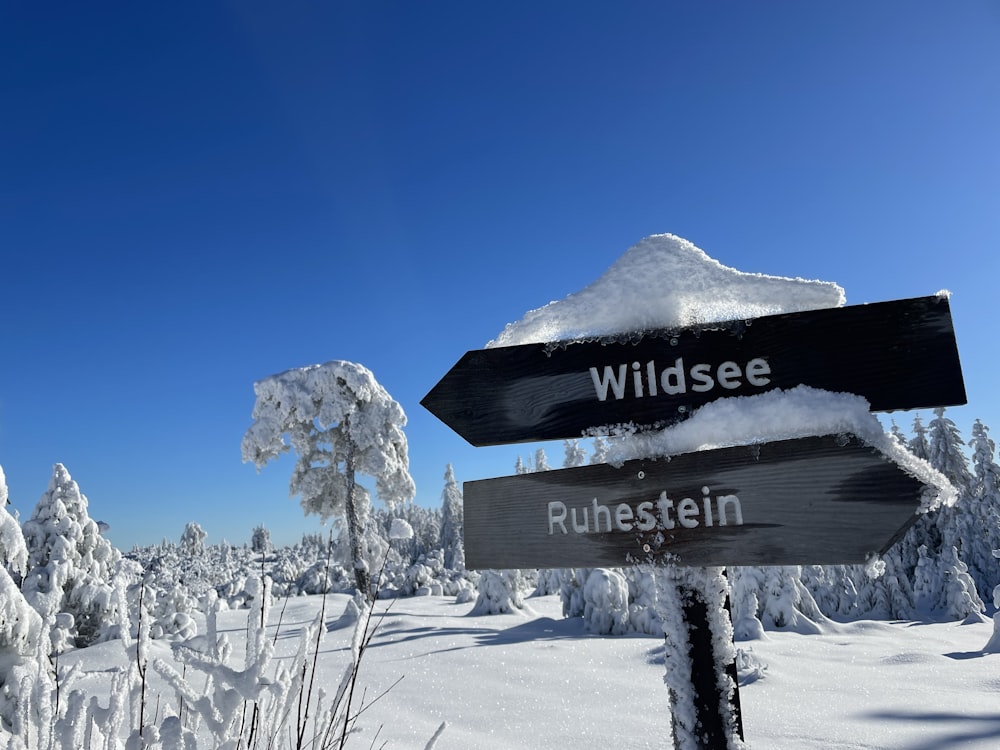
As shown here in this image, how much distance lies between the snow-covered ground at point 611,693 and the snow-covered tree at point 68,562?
131 centimetres

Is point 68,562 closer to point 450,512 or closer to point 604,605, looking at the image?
point 604,605

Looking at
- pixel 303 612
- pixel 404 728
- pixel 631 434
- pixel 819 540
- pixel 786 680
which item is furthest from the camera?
pixel 303 612

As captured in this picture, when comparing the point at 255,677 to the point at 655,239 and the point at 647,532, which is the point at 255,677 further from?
the point at 655,239

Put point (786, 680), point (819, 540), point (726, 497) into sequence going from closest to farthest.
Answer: point (819, 540) < point (726, 497) < point (786, 680)

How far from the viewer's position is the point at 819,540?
4.82ft

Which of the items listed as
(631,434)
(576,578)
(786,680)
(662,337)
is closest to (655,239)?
(662,337)

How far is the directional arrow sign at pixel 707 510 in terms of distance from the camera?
144 cm

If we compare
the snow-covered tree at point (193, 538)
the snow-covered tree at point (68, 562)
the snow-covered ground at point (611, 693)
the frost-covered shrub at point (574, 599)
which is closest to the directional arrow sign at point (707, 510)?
the snow-covered ground at point (611, 693)

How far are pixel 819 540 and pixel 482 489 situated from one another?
995 millimetres

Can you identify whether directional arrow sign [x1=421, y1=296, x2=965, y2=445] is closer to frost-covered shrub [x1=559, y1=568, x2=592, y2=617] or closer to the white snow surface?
the white snow surface

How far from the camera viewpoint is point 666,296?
1.79 meters

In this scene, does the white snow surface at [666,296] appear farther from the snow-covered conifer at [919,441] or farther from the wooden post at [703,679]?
the snow-covered conifer at [919,441]

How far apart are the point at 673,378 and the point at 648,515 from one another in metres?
0.42

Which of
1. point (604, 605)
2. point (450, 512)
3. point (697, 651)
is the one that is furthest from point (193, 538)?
point (697, 651)
